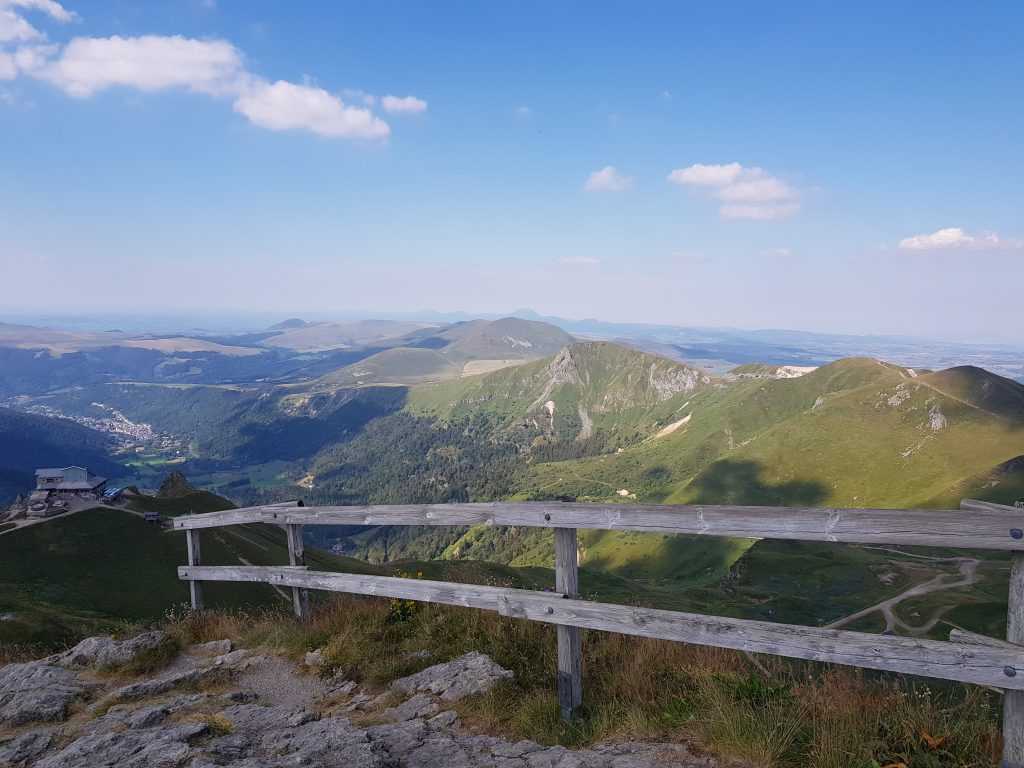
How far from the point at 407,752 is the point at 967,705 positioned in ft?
20.0

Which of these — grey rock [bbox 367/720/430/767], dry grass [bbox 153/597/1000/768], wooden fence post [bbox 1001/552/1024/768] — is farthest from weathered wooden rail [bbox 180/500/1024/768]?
grey rock [bbox 367/720/430/767]

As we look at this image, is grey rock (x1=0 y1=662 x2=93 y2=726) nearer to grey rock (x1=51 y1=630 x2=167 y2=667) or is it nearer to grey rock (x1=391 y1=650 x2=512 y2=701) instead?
grey rock (x1=51 y1=630 x2=167 y2=667)

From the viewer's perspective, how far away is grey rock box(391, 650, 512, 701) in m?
7.77

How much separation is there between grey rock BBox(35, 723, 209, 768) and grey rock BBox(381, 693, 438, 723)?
7.30 feet

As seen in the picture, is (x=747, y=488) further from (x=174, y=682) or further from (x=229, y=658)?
(x=174, y=682)

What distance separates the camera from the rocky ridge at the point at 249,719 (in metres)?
6.06

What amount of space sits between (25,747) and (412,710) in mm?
4849

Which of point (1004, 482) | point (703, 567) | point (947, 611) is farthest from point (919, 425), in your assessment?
point (947, 611)

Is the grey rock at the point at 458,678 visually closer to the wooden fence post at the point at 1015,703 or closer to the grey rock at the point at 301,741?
the grey rock at the point at 301,741

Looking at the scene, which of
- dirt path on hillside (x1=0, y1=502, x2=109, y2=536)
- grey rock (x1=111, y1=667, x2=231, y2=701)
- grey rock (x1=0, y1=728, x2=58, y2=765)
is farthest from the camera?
dirt path on hillside (x1=0, y1=502, x2=109, y2=536)

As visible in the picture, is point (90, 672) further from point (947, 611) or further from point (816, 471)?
point (816, 471)

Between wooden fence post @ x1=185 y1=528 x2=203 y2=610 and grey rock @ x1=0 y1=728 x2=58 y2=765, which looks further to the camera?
wooden fence post @ x1=185 y1=528 x2=203 y2=610

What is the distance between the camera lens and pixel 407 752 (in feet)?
20.7

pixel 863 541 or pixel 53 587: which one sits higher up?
pixel 863 541
